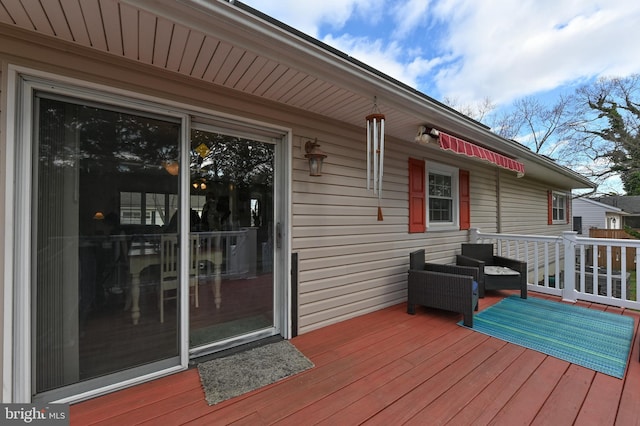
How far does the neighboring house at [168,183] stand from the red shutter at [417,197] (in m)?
0.85

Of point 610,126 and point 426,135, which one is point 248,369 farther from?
point 610,126

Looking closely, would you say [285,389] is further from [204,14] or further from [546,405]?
[204,14]

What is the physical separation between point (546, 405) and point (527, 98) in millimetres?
19188

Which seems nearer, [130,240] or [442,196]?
[130,240]

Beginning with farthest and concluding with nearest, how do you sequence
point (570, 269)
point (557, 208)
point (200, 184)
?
point (557, 208) → point (570, 269) → point (200, 184)

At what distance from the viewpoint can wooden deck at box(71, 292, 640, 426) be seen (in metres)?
1.58

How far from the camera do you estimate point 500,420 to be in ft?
5.08

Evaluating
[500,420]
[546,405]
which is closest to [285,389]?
[500,420]

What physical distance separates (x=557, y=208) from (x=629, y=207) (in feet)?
68.5

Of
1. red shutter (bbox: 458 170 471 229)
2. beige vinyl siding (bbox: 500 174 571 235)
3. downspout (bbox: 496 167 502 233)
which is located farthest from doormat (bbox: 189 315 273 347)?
beige vinyl siding (bbox: 500 174 571 235)

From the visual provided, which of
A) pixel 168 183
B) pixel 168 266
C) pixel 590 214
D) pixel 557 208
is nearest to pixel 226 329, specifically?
pixel 168 266

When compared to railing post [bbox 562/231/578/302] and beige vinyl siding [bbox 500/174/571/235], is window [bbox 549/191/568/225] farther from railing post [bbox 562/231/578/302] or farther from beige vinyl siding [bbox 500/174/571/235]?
railing post [bbox 562/231/578/302]

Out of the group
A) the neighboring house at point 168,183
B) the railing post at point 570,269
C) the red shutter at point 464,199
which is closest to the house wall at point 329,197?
the neighboring house at point 168,183

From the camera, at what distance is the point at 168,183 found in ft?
6.87
